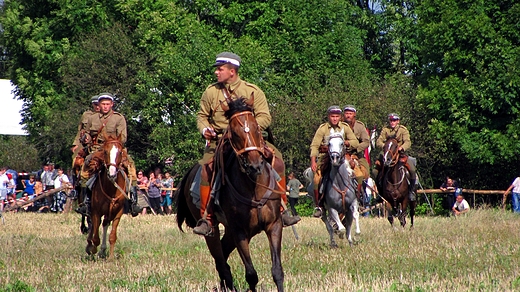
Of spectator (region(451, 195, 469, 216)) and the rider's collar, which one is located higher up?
the rider's collar

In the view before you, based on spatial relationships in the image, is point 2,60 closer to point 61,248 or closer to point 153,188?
point 153,188

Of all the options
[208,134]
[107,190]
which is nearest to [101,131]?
[107,190]

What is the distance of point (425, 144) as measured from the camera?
37.3 metres

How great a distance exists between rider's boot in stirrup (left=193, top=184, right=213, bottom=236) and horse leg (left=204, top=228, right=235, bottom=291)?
33 centimetres

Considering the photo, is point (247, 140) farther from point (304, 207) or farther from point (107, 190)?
point (304, 207)

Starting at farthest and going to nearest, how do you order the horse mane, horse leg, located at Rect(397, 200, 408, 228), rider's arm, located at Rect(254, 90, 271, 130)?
1. horse leg, located at Rect(397, 200, 408, 228)
2. rider's arm, located at Rect(254, 90, 271, 130)
3. the horse mane

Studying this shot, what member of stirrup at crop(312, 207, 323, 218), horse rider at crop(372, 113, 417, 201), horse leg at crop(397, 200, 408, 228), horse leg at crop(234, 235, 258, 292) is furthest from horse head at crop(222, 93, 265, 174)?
horse leg at crop(397, 200, 408, 228)

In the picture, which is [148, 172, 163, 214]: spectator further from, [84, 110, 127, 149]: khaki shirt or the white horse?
the white horse

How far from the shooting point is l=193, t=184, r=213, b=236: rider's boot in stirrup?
34.2 feet

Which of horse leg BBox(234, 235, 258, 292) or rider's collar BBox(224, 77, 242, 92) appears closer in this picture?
horse leg BBox(234, 235, 258, 292)

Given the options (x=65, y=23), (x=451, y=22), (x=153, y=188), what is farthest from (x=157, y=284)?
(x=65, y=23)

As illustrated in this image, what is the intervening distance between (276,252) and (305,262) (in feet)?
11.3

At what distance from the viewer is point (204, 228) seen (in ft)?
34.3

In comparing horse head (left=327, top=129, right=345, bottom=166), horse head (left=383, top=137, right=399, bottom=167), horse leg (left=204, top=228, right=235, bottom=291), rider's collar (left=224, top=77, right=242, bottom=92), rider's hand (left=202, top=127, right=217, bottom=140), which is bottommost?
horse leg (left=204, top=228, right=235, bottom=291)
